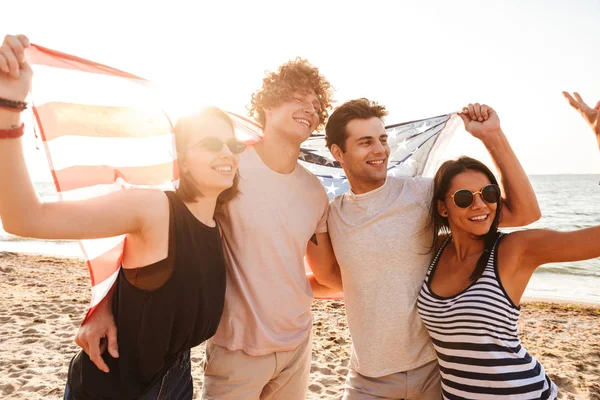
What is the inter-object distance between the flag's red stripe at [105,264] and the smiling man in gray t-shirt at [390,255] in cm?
161

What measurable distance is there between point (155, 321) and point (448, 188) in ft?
7.01

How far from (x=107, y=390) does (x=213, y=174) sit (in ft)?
4.41

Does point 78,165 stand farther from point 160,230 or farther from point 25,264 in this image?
point 25,264

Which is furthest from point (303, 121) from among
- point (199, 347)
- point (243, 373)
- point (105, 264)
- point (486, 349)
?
point (199, 347)

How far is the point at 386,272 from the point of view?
10.2 feet

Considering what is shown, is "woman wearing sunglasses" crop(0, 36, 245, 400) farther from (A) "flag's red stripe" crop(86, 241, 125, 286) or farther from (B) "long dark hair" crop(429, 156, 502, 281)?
(B) "long dark hair" crop(429, 156, 502, 281)

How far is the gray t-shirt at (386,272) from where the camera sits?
299 centimetres

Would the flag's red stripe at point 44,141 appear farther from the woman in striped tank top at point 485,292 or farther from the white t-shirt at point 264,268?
the woman in striped tank top at point 485,292

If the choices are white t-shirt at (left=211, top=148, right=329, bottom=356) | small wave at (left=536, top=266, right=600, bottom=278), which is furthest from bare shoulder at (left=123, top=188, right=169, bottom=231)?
small wave at (left=536, top=266, right=600, bottom=278)

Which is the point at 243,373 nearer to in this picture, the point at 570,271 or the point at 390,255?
the point at 390,255

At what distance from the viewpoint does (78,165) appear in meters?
2.69

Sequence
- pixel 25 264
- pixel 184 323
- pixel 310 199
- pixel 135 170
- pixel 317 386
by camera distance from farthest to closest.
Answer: pixel 25 264 → pixel 317 386 → pixel 310 199 → pixel 135 170 → pixel 184 323

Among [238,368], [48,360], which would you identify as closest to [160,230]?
[238,368]

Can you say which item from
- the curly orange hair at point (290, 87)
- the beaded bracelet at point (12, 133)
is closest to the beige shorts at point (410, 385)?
the curly orange hair at point (290, 87)
